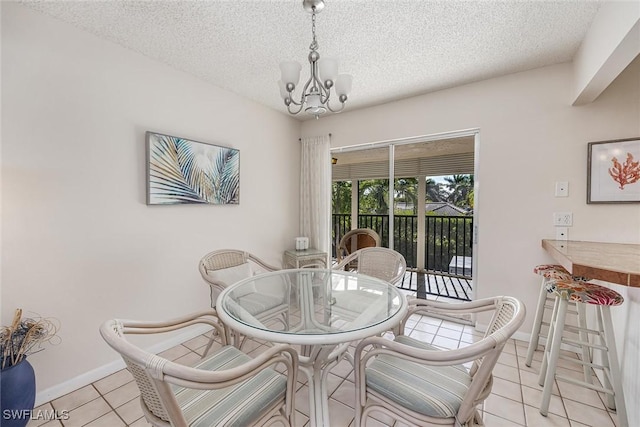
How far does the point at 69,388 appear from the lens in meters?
1.78

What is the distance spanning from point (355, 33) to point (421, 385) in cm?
216

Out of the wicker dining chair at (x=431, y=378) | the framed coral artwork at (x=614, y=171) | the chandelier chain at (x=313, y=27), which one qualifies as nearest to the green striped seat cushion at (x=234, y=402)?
the wicker dining chair at (x=431, y=378)

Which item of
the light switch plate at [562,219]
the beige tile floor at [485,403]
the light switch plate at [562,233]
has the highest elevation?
the light switch plate at [562,219]

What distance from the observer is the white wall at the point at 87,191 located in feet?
5.25

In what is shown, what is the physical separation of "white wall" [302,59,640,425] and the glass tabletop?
1.43 m

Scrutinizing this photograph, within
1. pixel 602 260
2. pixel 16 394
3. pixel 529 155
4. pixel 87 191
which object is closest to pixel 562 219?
pixel 529 155

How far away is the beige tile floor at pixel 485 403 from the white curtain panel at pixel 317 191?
175 cm

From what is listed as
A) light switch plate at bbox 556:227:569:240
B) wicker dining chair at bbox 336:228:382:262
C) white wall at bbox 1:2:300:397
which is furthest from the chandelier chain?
light switch plate at bbox 556:227:569:240

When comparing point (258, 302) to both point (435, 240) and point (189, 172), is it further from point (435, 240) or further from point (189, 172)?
point (435, 240)

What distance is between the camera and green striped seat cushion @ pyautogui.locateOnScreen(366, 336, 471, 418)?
1072 mm

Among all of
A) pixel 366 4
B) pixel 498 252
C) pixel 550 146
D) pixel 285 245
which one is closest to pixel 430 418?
pixel 498 252

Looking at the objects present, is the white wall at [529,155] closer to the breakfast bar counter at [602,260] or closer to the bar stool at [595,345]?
the breakfast bar counter at [602,260]

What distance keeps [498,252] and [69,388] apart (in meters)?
3.61

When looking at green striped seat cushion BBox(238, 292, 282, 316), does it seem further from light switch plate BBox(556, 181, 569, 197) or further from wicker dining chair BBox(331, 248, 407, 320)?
light switch plate BBox(556, 181, 569, 197)
